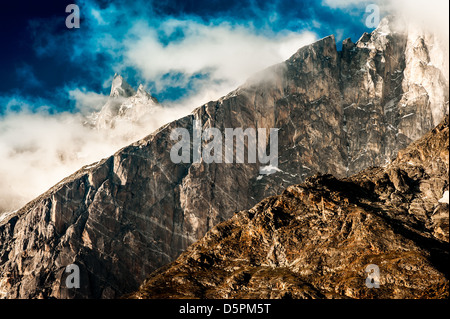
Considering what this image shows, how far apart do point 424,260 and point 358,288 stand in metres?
25.4

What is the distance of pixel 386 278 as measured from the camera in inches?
7259
